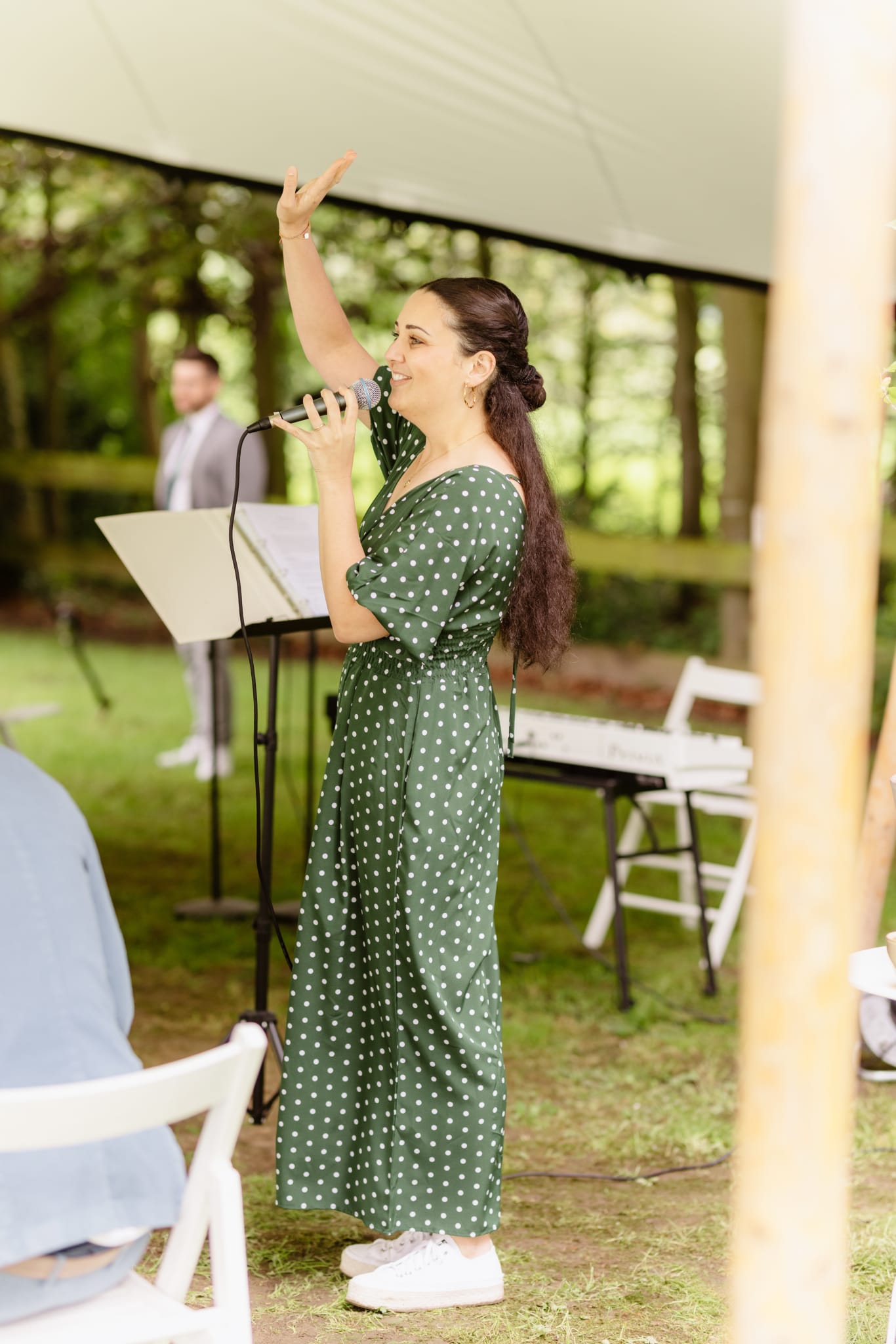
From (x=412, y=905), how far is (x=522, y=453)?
840 millimetres

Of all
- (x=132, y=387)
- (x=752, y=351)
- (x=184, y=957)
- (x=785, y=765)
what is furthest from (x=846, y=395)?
(x=132, y=387)

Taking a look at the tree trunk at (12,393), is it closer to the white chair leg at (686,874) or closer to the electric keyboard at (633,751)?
the white chair leg at (686,874)

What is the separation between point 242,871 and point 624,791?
2.01m

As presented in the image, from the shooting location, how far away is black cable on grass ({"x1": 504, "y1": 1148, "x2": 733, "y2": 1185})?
346 centimetres

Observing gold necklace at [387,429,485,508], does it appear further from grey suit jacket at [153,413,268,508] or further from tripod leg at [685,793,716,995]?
grey suit jacket at [153,413,268,508]

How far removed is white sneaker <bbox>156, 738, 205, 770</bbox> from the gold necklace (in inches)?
199

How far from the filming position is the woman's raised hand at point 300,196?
3010mm

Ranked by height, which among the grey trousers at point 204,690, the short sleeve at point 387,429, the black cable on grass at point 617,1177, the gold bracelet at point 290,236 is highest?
the gold bracelet at point 290,236

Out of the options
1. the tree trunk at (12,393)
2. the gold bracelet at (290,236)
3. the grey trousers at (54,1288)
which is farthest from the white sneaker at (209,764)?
the tree trunk at (12,393)

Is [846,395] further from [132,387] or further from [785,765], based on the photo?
[132,387]

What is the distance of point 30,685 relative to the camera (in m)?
10.7

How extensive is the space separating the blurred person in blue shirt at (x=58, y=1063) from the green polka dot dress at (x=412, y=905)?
100 cm

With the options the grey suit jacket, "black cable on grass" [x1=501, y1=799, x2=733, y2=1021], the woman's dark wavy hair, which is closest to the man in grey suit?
the grey suit jacket

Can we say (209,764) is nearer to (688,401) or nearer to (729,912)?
(729,912)
